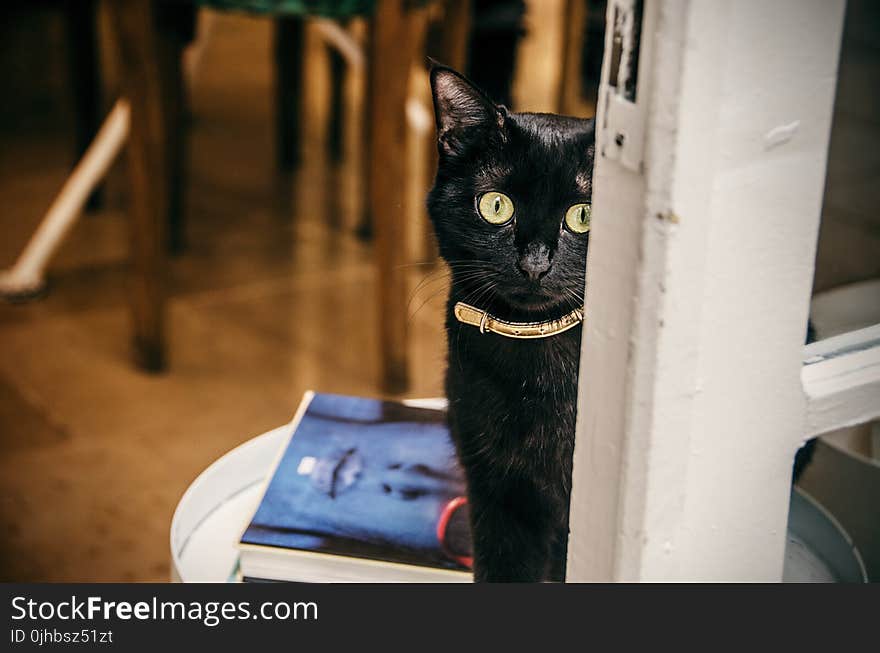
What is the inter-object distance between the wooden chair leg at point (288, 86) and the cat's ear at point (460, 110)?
1782 mm

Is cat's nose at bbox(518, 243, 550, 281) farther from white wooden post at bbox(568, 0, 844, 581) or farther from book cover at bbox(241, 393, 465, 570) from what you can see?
book cover at bbox(241, 393, 465, 570)

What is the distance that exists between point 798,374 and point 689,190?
11 cm

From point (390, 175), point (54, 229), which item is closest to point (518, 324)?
point (390, 175)

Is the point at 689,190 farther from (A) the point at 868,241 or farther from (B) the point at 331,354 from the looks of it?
(B) the point at 331,354


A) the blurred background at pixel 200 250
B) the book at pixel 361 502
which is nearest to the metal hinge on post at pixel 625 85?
the blurred background at pixel 200 250

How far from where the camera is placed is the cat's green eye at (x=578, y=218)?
525 millimetres

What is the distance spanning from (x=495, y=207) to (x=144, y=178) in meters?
1.18

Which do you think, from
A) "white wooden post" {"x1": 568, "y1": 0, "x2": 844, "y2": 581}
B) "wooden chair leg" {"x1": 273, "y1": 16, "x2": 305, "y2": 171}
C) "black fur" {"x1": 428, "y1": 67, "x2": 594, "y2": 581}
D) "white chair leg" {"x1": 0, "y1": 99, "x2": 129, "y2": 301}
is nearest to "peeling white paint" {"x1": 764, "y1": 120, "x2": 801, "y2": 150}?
"white wooden post" {"x1": 568, "y1": 0, "x2": 844, "y2": 581}

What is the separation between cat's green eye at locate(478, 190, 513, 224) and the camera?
0.54 m

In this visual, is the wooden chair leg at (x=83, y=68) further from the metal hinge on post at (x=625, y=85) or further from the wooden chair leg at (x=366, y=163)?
the metal hinge on post at (x=625, y=85)

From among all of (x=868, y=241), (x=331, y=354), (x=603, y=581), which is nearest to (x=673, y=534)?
(x=603, y=581)

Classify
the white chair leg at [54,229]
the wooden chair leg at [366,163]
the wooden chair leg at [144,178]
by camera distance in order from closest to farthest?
the wooden chair leg at [144,178] < the white chair leg at [54,229] < the wooden chair leg at [366,163]

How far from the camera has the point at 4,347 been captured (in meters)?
1.76

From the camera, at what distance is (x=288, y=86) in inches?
93.9
